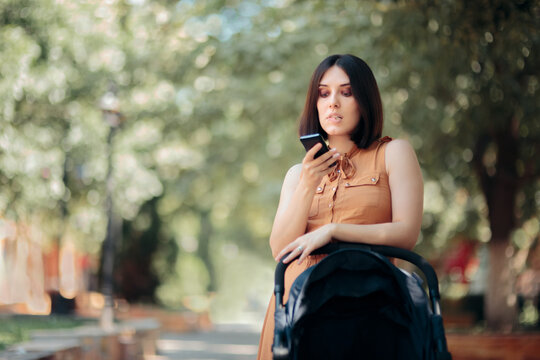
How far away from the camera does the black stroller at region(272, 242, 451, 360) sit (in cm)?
241

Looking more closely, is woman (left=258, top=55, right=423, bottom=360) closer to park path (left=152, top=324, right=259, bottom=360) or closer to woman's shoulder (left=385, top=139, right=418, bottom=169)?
woman's shoulder (left=385, top=139, right=418, bottom=169)

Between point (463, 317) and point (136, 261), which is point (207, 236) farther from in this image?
point (463, 317)

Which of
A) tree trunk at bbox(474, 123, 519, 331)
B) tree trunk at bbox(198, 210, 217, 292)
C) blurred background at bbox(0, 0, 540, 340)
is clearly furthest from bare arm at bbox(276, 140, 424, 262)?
tree trunk at bbox(198, 210, 217, 292)

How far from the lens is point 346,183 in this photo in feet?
9.05

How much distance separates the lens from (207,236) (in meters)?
34.3

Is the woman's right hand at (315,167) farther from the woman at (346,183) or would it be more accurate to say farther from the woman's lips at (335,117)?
the woman's lips at (335,117)

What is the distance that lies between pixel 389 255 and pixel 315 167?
407 mm

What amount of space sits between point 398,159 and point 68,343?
6396 mm

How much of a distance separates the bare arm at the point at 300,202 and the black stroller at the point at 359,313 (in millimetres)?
239

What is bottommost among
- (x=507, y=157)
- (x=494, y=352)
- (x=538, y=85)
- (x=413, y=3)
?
(x=494, y=352)

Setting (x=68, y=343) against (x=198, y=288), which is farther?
(x=198, y=288)

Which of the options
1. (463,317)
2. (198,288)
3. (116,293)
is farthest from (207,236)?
(463,317)

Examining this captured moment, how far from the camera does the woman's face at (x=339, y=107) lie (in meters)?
2.85

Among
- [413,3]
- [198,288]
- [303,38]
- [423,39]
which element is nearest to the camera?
[413,3]
